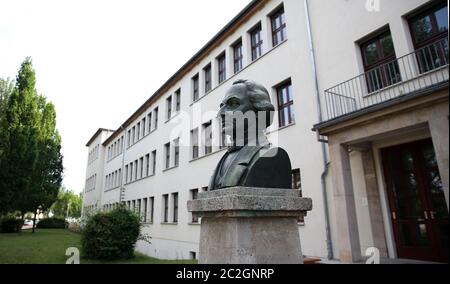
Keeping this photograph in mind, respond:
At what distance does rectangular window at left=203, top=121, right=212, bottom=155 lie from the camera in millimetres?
18141

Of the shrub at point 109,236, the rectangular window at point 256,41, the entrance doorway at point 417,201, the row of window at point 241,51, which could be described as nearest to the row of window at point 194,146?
the row of window at point 241,51

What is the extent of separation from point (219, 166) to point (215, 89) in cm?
1484

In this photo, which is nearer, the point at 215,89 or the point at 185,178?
the point at 215,89

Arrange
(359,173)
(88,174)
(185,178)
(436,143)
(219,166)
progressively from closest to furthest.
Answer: (219,166), (436,143), (359,173), (185,178), (88,174)

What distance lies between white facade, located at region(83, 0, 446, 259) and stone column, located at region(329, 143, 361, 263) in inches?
32.1

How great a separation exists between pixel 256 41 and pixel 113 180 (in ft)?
98.6

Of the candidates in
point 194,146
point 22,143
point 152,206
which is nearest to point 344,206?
point 194,146

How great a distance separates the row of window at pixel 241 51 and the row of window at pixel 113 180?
19.8 meters

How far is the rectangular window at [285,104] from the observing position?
12852mm

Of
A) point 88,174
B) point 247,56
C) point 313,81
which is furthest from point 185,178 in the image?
point 88,174

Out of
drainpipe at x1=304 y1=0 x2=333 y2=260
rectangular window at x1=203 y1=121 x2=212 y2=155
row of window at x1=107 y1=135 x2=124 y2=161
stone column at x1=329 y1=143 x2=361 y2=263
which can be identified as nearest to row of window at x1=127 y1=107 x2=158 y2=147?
row of window at x1=107 y1=135 x2=124 y2=161

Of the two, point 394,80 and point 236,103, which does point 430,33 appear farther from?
point 236,103
